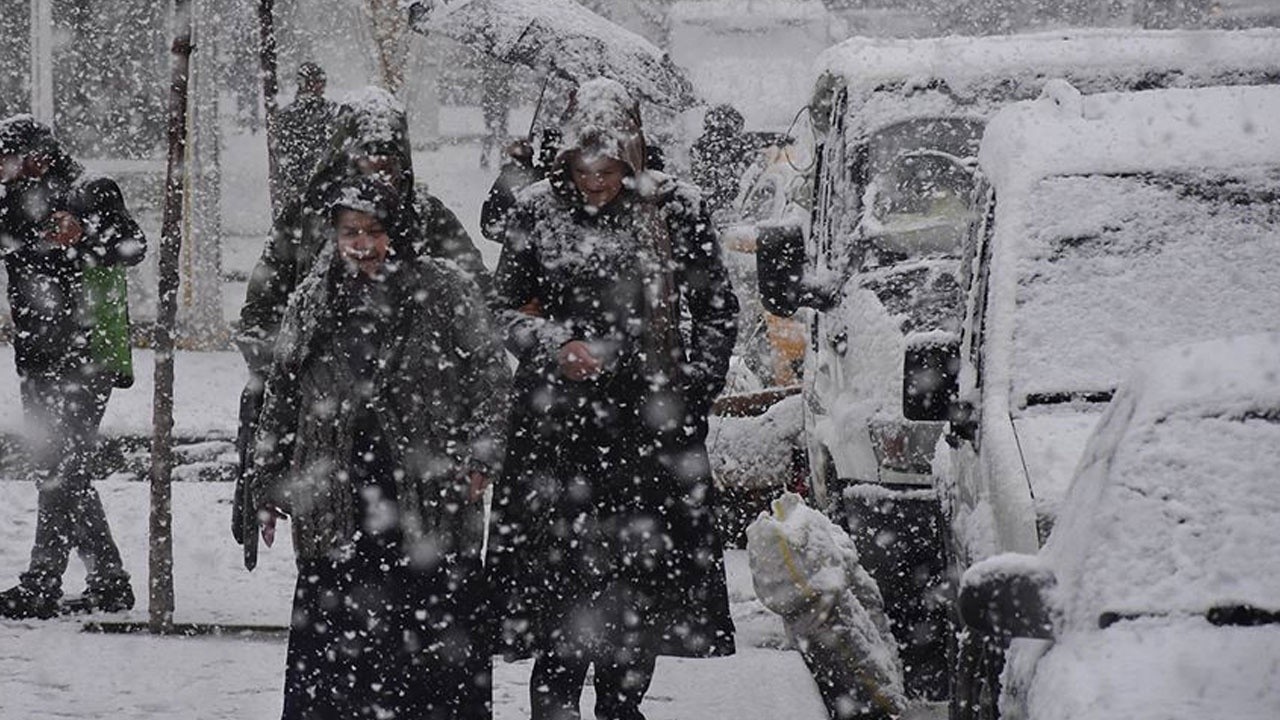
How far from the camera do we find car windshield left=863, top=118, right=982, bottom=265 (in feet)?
24.8

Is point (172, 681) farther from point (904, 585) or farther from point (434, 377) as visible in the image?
point (904, 585)

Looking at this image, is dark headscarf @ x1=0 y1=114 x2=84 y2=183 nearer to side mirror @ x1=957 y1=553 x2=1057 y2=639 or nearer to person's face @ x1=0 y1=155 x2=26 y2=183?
person's face @ x1=0 y1=155 x2=26 y2=183

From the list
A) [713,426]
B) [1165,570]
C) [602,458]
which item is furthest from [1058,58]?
[1165,570]

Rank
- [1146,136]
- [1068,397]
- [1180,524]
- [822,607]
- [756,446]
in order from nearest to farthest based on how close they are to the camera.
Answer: [1180,524] < [1068,397] < [1146,136] < [822,607] < [756,446]

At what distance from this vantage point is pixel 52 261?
23.9 feet

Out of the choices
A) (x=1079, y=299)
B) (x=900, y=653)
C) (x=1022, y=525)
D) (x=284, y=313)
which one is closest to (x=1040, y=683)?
(x=1022, y=525)

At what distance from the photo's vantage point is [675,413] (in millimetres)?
5516

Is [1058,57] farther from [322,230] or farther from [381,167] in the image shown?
[322,230]

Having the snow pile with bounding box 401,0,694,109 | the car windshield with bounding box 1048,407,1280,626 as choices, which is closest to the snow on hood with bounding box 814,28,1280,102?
the snow pile with bounding box 401,0,694,109

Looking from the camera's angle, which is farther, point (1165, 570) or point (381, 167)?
point (381, 167)

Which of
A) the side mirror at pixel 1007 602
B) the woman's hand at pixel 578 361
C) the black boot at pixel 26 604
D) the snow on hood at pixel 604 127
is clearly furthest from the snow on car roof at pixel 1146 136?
the black boot at pixel 26 604

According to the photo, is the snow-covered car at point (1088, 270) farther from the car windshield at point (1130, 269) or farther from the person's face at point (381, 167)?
the person's face at point (381, 167)

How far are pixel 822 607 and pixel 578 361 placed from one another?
1.20 meters

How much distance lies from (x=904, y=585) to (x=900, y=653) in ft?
0.78
